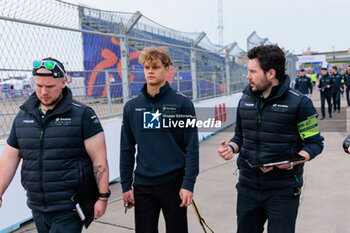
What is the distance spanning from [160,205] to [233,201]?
2.35 metres

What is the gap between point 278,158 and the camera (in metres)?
2.04

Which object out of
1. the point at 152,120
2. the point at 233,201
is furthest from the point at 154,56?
the point at 233,201

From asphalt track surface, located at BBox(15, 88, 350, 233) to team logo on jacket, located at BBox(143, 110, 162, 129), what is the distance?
1.82 m

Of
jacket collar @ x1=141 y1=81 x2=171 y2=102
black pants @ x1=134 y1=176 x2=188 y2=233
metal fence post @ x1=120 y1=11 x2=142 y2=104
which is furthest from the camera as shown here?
metal fence post @ x1=120 y1=11 x2=142 y2=104

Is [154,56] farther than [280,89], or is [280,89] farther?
[154,56]

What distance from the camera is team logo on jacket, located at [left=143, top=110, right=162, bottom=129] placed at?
92.0 inches

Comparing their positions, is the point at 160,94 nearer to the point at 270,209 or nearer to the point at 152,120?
the point at 152,120

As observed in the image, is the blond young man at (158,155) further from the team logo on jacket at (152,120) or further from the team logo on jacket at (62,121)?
the team logo on jacket at (62,121)

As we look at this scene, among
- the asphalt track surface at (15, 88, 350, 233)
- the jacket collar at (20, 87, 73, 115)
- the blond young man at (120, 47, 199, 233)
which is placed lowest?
the asphalt track surface at (15, 88, 350, 233)

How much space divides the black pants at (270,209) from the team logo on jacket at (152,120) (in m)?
0.79

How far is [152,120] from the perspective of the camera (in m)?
2.34

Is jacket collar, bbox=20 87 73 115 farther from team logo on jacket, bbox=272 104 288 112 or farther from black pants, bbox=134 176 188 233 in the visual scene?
team logo on jacket, bbox=272 104 288 112

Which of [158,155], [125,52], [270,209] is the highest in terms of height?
[125,52]

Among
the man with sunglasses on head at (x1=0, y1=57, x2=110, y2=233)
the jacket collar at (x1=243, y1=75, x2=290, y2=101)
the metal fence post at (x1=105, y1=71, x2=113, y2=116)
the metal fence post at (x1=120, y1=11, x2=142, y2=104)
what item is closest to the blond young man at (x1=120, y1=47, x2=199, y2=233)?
the man with sunglasses on head at (x1=0, y1=57, x2=110, y2=233)
